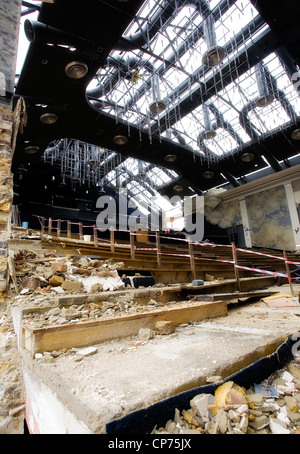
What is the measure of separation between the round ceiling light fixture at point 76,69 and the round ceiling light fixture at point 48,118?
221 centimetres

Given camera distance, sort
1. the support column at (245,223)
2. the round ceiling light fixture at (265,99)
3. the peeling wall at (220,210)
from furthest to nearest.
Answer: the peeling wall at (220,210), the support column at (245,223), the round ceiling light fixture at (265,99)

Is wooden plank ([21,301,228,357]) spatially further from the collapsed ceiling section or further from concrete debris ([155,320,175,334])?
the collapsed ceiling section

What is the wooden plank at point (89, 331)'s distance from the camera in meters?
1.81

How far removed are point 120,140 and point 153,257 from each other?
6.68m

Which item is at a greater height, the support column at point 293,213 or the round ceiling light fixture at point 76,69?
the round ceiling light fixture at point 76,69

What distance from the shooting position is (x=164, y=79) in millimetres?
9203

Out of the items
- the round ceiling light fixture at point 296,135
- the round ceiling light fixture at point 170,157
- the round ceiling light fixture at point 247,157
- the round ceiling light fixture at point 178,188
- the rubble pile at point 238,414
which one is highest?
the round ceiling light fixture at point 178,188

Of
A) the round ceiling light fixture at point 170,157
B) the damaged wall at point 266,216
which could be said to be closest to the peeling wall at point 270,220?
the damaged wall at point 266,216

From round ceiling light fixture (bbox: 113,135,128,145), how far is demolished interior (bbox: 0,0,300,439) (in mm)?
100

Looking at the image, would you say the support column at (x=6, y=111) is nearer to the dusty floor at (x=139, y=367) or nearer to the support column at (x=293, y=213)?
the dusty floor at (x=139, y=367)

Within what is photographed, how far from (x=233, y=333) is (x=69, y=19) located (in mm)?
7635

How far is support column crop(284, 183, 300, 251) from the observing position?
48.1 ft

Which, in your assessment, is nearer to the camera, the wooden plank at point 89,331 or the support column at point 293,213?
the wooden plank at point 89,331

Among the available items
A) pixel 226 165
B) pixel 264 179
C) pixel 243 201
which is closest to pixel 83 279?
pixel 226 165
